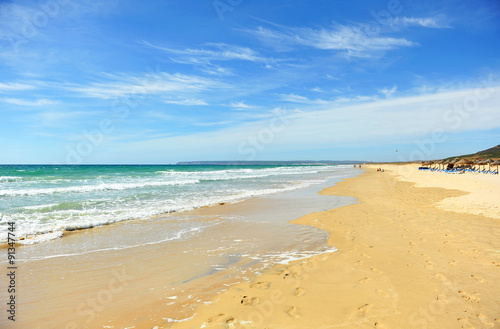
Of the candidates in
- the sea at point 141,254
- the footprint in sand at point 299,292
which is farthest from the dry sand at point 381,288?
the sea at point 141,254

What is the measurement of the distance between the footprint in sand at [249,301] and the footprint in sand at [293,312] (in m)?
0.53

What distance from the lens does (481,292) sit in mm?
4273

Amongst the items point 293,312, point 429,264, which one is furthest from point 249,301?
point 429,264

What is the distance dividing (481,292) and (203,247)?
19.1ft

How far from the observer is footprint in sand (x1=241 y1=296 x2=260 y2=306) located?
413 cm

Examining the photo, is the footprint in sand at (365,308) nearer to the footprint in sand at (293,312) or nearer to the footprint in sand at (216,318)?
the footprint in sand at (293,312)

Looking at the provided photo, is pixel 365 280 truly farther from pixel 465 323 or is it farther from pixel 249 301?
pixel 249 301

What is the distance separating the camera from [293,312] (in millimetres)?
3861

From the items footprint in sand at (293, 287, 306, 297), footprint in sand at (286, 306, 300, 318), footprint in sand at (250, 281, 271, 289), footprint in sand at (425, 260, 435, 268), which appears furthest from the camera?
footprint in sand at (425, 260, 435, 268)

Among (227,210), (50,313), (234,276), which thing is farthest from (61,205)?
(234,276)

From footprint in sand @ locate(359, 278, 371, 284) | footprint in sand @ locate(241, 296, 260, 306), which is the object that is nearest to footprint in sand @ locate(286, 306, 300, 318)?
footprint in sand @ locate(241, 296, 260, 306)

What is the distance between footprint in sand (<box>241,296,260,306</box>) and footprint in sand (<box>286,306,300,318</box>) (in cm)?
53

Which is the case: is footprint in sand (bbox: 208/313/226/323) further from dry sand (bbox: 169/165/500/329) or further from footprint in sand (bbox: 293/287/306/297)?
footprint in sand (bbox: 293/287/306/297)

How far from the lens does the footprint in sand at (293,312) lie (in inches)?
149
